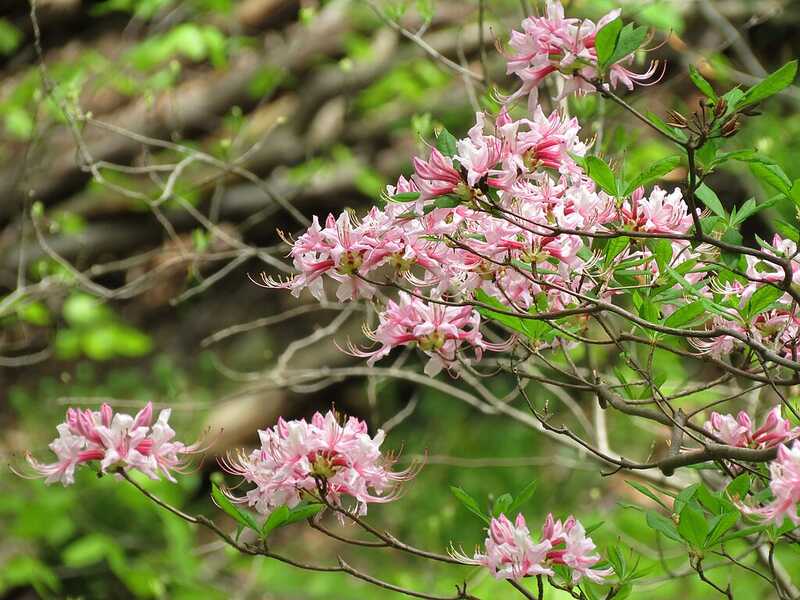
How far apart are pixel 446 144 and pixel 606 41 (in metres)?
0.17

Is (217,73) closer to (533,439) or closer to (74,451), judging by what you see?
(533,439)

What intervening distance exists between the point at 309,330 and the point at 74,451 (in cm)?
315

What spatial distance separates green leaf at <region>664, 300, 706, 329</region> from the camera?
1.04 meters

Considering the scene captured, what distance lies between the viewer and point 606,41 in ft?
2.93

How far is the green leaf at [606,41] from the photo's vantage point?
882mm

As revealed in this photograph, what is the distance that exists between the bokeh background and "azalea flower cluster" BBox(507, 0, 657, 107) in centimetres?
185

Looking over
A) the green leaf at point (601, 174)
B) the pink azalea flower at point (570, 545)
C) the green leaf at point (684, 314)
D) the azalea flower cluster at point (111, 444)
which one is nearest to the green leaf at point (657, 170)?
the green leaf at point (601, 174)

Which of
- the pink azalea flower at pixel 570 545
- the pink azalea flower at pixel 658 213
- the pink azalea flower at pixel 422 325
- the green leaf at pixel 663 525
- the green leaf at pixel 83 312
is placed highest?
the pink azalea flower at pixel 658 213

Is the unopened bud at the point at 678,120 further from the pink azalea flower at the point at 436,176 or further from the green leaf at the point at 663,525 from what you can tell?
the green leaf at the point at 663,525

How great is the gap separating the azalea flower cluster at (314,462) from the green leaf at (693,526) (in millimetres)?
305

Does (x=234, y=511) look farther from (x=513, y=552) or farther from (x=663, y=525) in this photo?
(x=663, y=525)

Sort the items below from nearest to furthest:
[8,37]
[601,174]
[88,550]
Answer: [601,174] < [88,550] < [8,37]

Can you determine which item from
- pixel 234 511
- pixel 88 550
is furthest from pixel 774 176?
pixel 88 550

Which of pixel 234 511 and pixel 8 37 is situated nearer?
pixel 234 511
